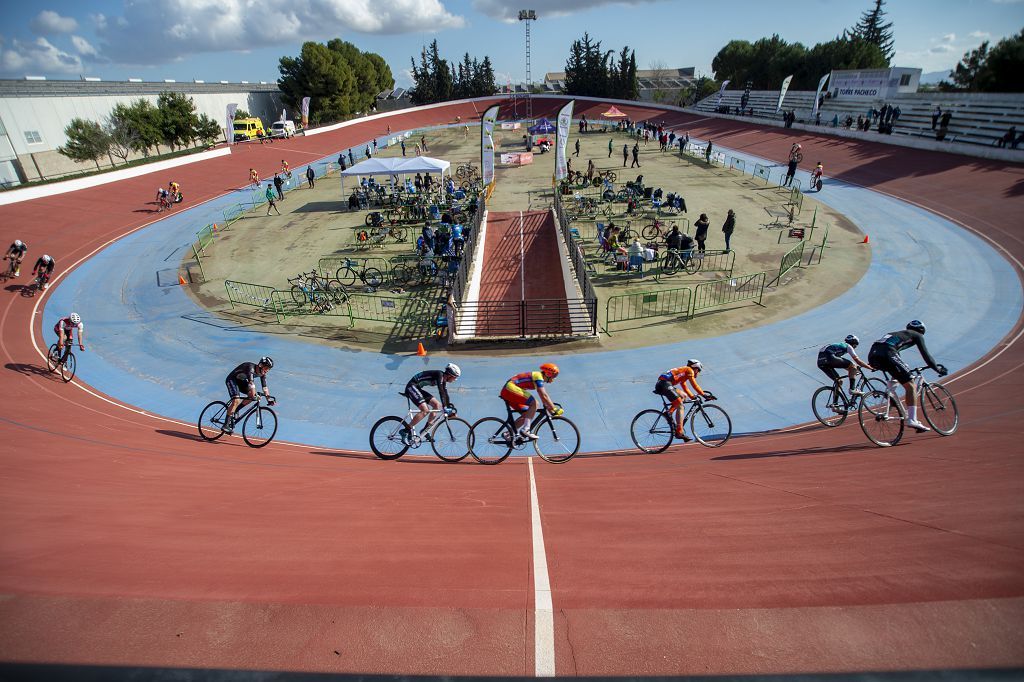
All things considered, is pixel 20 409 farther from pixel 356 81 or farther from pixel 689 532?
pixel 356 81

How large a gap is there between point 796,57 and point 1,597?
90984mm

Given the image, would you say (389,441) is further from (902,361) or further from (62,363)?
(62,363)

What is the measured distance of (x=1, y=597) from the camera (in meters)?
2.95

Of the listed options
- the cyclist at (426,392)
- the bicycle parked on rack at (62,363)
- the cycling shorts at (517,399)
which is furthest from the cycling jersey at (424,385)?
the bicycle parked on rack at (62,363)

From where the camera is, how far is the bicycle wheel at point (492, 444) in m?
8.08

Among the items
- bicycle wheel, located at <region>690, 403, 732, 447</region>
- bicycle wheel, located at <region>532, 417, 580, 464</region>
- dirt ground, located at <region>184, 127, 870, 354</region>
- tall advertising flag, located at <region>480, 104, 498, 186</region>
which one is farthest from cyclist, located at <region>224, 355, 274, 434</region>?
tall advertising flag, located at <region>480, 104, 498, 186</region>

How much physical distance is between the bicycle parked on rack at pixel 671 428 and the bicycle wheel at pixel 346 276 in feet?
Answer: 42.0

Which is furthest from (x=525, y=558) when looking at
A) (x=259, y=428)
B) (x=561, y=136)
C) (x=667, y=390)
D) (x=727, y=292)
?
(x=561, y=136)

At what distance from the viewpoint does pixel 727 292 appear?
1608 cm

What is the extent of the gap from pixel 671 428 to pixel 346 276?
13.4 metres

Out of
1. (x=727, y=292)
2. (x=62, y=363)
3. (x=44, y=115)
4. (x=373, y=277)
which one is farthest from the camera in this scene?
(x=44, y=115)

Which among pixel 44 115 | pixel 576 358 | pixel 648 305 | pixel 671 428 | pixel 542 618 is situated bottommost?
pixel 576 358

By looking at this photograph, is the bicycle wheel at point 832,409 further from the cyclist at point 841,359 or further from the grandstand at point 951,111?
the grandstand at point 951,111

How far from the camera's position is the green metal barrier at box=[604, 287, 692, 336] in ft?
49.0
